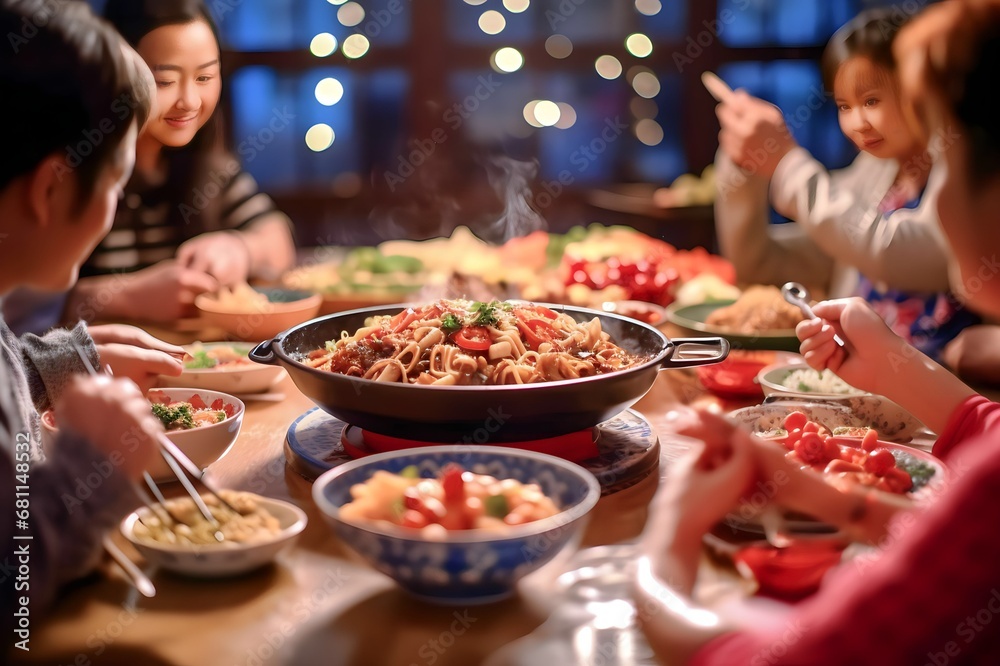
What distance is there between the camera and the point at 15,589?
1.12m

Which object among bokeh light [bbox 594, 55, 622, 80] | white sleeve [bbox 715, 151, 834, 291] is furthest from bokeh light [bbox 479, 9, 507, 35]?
white sleeve [bbox 715, 151, 834, 291]

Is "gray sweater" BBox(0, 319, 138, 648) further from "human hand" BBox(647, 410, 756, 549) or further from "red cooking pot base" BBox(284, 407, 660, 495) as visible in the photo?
"human hand" BBox(647, 410, 756, 549)

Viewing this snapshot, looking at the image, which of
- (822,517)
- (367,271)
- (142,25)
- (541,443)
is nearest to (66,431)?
(541,443)

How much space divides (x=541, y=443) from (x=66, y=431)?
0.79m

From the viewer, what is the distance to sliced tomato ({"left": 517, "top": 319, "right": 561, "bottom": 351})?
1.83 metres

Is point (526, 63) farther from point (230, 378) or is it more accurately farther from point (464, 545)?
point (464, 545)

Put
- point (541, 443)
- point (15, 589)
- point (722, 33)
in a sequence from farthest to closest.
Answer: point (722, 33)
point (541, 443)
point (15, 589)

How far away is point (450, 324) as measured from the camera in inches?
70.3

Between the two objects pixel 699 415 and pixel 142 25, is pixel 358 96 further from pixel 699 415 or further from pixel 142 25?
pixel 699 415

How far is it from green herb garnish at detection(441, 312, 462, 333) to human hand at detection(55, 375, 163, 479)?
691 mm

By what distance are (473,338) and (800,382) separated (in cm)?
85

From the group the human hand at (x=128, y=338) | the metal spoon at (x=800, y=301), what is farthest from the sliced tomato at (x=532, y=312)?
the human hand at (x=128, y=338)

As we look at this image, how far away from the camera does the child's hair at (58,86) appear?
1203 millimetres

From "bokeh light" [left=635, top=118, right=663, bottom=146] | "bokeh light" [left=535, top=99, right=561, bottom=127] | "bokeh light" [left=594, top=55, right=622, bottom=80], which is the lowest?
"bokeh light" [left=635, top=118, right=663, bottom=146]
